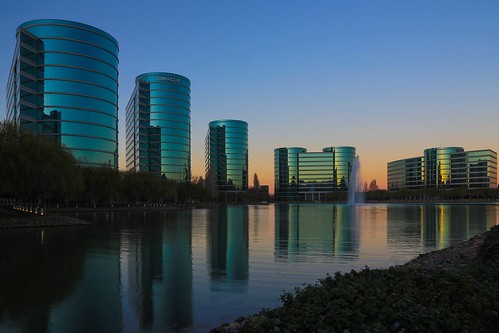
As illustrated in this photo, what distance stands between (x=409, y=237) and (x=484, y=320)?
24.0 m

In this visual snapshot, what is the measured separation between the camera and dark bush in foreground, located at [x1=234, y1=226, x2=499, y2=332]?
679cm

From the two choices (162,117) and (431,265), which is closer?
(431,265)

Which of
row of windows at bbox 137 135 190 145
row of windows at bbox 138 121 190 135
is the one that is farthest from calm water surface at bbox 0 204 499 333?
row of windows at bbox 138 121 190 135

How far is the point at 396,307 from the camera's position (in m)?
7.19

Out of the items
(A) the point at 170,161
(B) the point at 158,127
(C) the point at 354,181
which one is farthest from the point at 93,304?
(B) the point at 158,127

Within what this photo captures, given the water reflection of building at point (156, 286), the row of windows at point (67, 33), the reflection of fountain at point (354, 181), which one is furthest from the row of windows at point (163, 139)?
the water reflection of building at point (156, 286)

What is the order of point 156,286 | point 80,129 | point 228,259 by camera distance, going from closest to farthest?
point 156,286 < point 228,259 < point 80,129

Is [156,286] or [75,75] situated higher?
[75,75]

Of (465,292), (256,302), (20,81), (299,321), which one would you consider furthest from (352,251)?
(20,81)

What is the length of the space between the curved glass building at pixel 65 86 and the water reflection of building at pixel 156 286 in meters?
104

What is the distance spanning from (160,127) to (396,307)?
18962cm

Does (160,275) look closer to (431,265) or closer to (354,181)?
(431,265)

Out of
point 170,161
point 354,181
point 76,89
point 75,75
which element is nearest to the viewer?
point 76,89

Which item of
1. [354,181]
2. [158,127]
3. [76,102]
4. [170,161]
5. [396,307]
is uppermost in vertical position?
[158,127]
